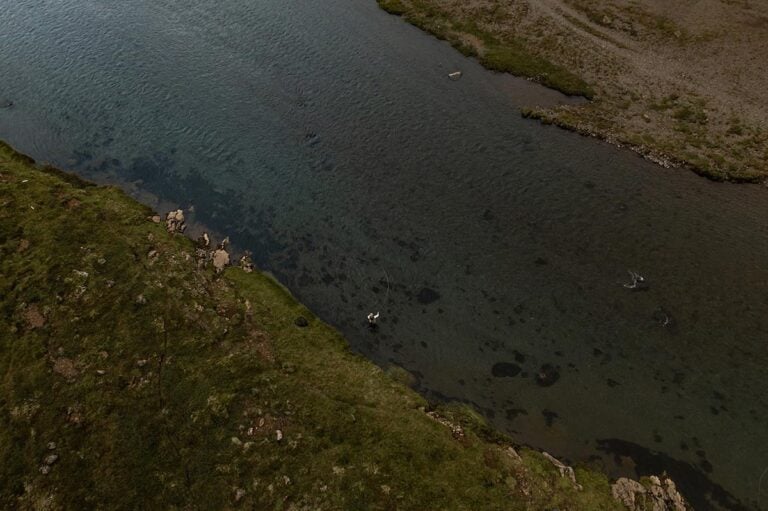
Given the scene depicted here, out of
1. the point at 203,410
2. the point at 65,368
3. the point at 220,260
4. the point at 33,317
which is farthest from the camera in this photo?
the point at 220,260

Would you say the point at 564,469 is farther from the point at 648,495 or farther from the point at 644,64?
the point at 644,64

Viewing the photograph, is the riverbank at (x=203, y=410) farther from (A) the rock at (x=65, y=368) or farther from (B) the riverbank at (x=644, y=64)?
(B) the riverbank at (x=644, y=64)

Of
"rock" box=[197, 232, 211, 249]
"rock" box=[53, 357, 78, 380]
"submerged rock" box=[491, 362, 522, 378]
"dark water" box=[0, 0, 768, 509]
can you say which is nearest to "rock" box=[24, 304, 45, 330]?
"rock" box=[53, 357, 78, 380]

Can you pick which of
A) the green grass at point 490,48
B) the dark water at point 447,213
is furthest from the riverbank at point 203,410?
the green grass at point 490,48

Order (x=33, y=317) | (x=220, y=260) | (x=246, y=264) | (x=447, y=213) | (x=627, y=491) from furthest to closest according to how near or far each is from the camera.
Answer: (x=447, y=213), (x=246, y=264), (x=220, y=260), (x=33, y=317), (x=627, y=491)

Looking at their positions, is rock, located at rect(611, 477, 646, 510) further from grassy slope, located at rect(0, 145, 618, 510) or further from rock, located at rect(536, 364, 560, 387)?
rock, located at rect(536, 364, 560, 387)

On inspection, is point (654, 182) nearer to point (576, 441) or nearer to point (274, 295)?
point (576, 441)

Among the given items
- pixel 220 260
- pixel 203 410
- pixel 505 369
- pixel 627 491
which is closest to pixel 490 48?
pixel 220 260

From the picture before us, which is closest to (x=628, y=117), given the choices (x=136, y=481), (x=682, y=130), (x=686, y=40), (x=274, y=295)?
(x=682, y=130)
